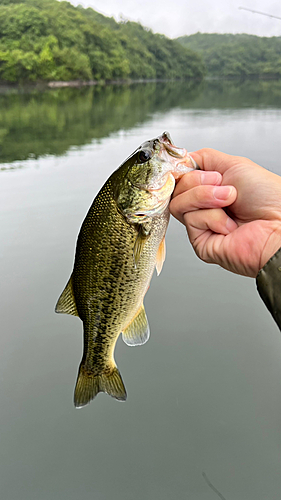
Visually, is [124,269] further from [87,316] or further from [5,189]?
[5,189]

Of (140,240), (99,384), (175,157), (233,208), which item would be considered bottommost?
(99,384)

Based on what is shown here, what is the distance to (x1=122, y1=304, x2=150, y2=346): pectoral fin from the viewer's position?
271cm

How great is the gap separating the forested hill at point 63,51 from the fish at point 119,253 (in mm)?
80369

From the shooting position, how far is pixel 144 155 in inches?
88.5

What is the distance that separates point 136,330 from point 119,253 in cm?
67

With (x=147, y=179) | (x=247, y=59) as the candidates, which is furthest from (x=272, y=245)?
(x=247, y=59)

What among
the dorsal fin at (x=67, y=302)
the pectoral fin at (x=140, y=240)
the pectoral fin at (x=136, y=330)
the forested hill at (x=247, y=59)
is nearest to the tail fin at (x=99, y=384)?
the pectoral fin at (x=136, y=330)

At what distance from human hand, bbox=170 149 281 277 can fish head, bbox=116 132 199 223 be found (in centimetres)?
17

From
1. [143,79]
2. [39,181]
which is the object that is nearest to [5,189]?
[39,181]

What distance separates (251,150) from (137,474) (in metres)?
14.9

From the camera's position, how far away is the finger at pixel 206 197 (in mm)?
2297

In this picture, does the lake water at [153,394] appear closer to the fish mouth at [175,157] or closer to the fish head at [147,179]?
the fish head at [147,179]

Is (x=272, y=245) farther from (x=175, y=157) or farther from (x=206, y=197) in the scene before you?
(x=175, y=157)

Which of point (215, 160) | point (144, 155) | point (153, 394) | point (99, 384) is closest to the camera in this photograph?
point (144, 155)
